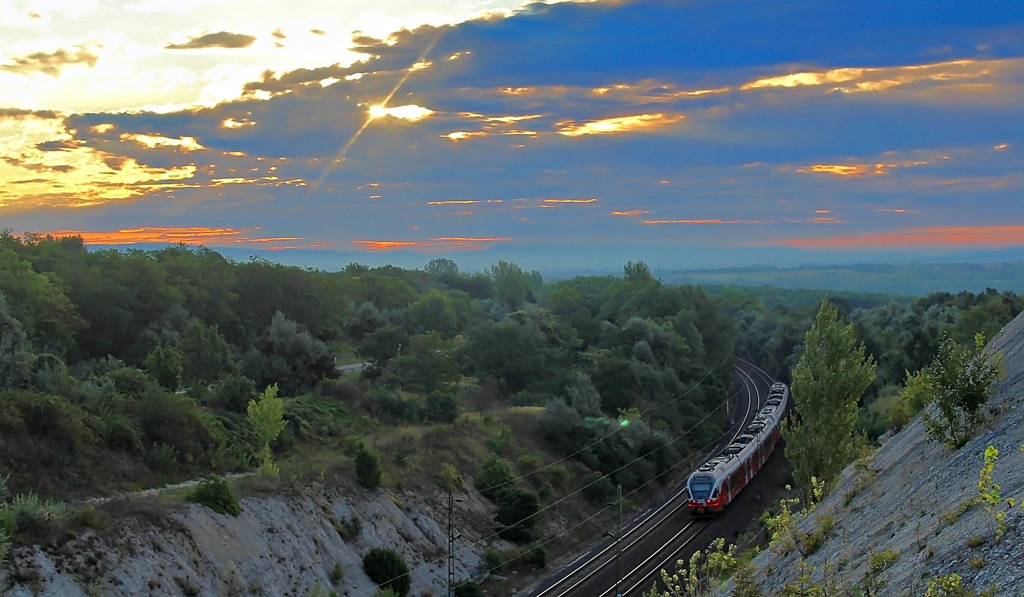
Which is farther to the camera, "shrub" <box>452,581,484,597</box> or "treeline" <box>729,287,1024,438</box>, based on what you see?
"treeline" <box>729,287,1024,438</box>

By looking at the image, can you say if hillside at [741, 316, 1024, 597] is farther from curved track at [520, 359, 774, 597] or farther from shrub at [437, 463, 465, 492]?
shrub at [437, 463, 465, 492]

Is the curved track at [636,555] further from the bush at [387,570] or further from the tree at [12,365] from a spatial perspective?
the tree at [12,365]

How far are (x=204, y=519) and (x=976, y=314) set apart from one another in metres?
65.9

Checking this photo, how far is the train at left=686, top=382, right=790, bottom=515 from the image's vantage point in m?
41.5

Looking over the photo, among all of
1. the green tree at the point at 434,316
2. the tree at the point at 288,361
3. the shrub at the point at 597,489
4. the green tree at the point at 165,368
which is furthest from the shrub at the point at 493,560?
the green tree at the point at 434,316

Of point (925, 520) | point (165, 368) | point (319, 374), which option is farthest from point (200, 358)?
point (925, 520)

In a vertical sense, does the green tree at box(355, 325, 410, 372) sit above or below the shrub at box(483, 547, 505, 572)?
above

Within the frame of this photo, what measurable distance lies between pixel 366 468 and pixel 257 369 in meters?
16.5

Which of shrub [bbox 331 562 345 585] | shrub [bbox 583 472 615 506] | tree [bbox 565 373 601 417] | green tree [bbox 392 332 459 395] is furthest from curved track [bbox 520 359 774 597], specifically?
green tree [bbox 392 332 459 395]

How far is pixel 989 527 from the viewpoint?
31.1ft

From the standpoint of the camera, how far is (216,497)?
27.3m

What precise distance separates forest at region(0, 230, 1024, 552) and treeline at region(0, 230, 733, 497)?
0.12 metres

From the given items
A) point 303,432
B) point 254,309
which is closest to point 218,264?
point 254,309

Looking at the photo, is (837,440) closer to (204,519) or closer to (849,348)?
(849,348)
